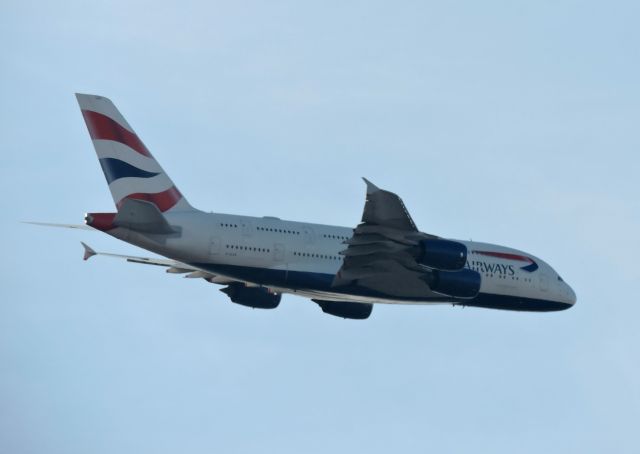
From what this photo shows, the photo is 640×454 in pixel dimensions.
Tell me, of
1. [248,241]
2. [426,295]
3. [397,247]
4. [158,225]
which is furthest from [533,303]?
[158,225]

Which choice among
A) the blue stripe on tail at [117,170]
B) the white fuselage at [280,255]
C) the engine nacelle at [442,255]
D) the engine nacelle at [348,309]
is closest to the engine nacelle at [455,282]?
the white fuselage at [280,255]

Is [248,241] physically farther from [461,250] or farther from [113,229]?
[461,250]

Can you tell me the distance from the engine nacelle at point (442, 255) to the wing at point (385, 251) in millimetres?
342

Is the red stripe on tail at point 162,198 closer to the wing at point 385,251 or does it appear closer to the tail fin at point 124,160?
the tail fin at point 124,160

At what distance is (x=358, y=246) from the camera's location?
151 feet

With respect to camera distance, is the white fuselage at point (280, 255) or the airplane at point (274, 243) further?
the white fuselage at point (280, 255)

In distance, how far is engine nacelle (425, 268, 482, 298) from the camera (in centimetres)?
4766

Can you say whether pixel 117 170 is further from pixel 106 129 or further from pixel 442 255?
pixel 442 255

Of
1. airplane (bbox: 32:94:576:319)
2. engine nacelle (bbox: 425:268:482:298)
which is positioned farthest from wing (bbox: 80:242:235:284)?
engine nacelle (bbox: 425:268:482:298)

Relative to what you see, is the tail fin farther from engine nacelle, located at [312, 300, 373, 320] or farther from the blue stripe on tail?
engine nacelle, located at [312, 300, 373, 320]

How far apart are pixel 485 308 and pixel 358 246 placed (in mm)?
9303

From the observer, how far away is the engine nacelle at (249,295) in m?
→ 52.8

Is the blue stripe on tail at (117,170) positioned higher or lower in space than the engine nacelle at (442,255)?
higher

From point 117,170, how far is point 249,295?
31.9 ft
